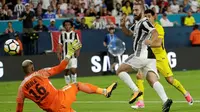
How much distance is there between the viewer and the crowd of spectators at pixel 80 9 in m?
30.6

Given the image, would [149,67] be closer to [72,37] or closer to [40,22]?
[72,37]

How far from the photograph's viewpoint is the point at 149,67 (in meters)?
15.4

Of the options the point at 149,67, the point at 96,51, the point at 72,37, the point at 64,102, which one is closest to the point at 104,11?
the point at 96,51

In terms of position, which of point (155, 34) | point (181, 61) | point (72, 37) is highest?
point (155, 34)

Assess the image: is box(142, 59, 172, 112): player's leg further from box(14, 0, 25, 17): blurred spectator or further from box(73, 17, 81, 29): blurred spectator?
box(14, 0, 25, 17): blurred spectator

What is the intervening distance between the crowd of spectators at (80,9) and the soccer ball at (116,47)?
2066mm

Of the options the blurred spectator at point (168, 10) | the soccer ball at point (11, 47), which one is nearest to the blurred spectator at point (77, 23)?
the blurred spectator at point (168, 10)

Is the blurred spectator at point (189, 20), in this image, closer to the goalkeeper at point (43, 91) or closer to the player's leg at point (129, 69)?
the player's leg at point (129, 69)

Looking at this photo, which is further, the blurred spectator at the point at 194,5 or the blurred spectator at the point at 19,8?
the blurred spectator at the point at 194,5

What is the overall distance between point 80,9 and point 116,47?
4.45 metres

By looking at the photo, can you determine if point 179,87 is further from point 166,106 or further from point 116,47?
point 116,47

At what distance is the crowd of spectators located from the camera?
30.6 m

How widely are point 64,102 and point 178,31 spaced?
18.5 m

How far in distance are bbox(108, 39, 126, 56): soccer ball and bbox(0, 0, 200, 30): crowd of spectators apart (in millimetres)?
2066
